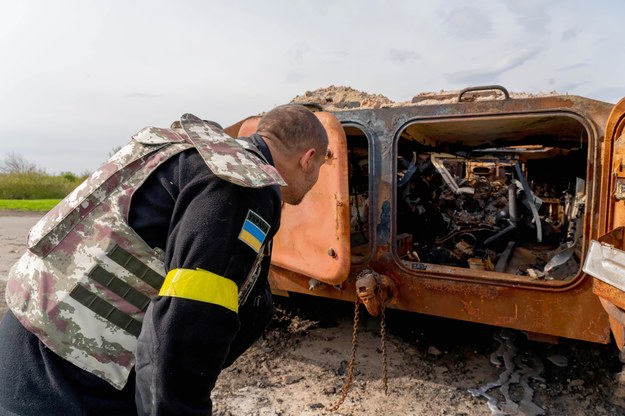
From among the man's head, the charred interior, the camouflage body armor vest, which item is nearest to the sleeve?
the camouflage body armor vest

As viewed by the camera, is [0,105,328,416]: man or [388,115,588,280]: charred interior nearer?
[0,105,328,416]: man

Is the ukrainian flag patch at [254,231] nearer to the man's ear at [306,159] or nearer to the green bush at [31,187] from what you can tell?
the man's ear at [306,159]

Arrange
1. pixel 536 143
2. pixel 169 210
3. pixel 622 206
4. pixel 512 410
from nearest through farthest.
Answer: pixel 169 210 < pixel 622 206 < pixel 512 410 < pixel 536 143

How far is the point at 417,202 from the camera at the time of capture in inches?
213

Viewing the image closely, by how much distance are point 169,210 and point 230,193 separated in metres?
0.22

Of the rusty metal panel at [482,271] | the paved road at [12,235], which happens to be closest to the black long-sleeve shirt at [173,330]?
the rusty metal panel at [482,271]

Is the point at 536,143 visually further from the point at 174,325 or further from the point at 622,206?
the point at 174,325

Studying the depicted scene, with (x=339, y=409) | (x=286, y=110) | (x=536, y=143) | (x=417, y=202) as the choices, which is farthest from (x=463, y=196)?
(x=286, y=110)

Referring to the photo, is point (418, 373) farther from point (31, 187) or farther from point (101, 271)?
point (31, 187)

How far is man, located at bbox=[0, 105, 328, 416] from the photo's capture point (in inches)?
43.7

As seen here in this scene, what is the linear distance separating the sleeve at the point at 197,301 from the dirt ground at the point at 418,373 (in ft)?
6.53

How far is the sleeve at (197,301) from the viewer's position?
108 centimetres

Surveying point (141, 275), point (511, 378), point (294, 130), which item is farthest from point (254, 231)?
point (511, 378)

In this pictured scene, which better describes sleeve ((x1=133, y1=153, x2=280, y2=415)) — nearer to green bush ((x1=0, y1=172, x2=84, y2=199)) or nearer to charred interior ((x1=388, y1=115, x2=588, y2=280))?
charred interior ((x1=388, y1=115, x2=588, y2=280))
